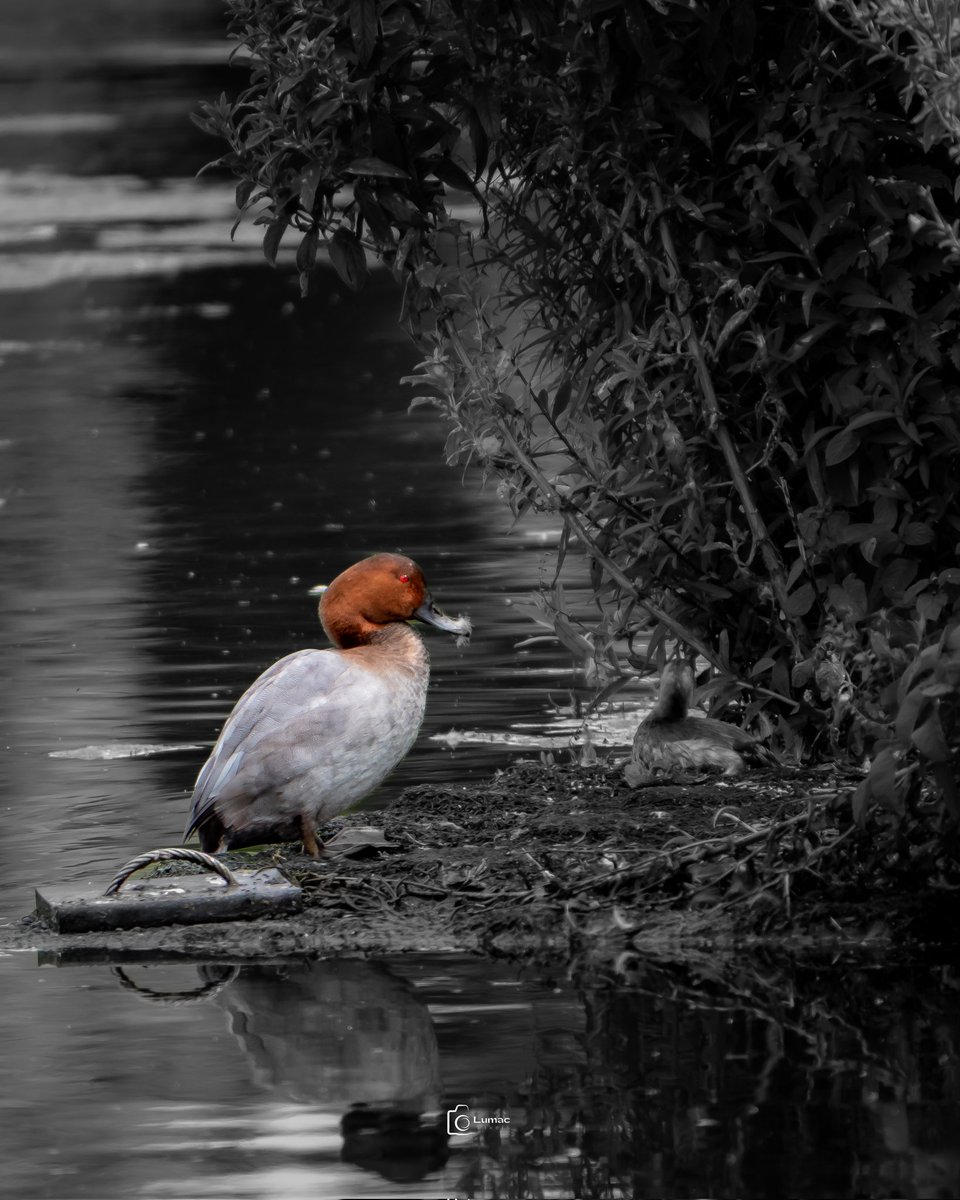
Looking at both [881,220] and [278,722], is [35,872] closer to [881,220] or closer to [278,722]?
[278,722]

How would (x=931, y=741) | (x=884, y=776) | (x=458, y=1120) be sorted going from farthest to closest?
(x=884, y=776)
(x=931, y=741)
(x=458, y=1120)

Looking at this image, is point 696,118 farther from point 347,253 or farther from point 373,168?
point 347,253

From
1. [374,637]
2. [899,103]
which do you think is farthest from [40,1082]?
[899,103]

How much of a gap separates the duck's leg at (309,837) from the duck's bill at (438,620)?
854 mm

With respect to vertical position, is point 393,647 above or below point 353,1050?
below

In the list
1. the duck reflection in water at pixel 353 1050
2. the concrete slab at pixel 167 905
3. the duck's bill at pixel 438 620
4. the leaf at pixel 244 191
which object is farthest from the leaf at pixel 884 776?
the leaf at pixel 244 191

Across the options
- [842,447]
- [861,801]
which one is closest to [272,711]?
[842,447]

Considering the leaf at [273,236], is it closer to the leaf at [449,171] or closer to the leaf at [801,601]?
the leaf at [449,171]

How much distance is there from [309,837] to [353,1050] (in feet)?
5.40

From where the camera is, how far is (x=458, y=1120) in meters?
5.14

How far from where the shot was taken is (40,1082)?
18.0 ft

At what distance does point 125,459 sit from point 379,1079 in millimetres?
10648

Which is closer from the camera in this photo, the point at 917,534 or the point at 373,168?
the point at 917,534

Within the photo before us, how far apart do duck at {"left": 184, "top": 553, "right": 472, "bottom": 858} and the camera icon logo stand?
2.08m
